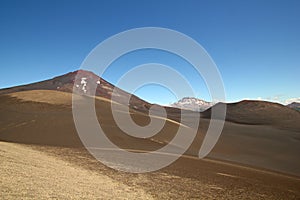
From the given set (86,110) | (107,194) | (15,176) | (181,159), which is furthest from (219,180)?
(86,110)

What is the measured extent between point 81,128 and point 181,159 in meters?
11.8

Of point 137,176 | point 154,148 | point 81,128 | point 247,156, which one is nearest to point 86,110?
point 81,128

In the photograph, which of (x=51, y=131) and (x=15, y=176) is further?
(x=51, y=131)

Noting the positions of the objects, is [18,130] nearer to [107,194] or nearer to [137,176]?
[137,176]

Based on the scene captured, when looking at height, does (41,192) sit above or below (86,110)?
below

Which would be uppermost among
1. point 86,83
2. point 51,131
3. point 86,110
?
point 86,83

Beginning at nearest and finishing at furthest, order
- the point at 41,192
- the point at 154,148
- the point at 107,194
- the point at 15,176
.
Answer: the point at 41,192 → the point at 107,194 → the point at 15,176 → the point at 154,148

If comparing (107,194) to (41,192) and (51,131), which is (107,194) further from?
(51,131)

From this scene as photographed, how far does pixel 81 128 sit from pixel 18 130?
5.38 meters

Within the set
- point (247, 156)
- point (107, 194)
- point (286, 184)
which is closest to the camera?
point (107, 194)

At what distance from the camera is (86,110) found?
34.5 m

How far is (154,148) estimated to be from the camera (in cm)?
1944

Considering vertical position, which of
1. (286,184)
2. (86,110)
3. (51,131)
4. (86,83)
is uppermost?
(86,83)

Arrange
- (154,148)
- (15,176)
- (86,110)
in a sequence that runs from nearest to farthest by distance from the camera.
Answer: (15,176) → (154,148) → (86,110)
